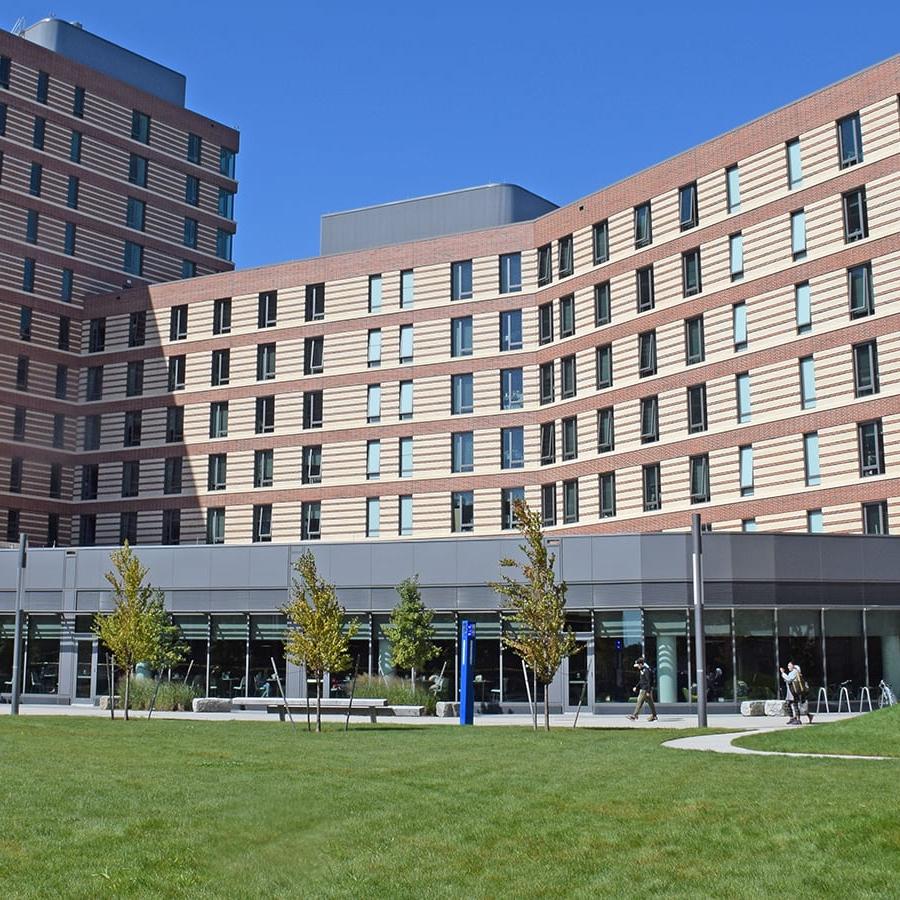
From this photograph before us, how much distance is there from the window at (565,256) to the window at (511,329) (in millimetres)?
2751

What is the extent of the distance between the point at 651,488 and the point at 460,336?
12.6 m

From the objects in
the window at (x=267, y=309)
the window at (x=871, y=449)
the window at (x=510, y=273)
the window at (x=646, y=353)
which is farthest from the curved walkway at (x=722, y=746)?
the window at (x=267, y=309)

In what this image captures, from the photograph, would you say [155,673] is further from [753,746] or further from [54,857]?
[54,857]

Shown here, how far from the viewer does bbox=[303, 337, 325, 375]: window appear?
6188cm

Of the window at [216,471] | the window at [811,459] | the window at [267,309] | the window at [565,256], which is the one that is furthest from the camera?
the window at [267,309]

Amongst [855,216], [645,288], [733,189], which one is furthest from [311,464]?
[855,216]

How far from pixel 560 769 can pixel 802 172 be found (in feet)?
110

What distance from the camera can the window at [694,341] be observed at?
167 ft

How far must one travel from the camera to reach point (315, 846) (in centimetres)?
1327

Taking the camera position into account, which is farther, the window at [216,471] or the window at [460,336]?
the window at [216,471]

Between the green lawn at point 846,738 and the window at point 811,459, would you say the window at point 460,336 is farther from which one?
the green lawn at point 846,738

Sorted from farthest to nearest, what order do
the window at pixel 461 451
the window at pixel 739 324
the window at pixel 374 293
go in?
the window at pixel 374 293, the window at pixel 461 451, the window at pixel 739 324

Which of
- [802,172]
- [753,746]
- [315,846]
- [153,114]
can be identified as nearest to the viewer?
[315,846]

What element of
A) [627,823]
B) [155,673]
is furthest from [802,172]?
[627,823]
